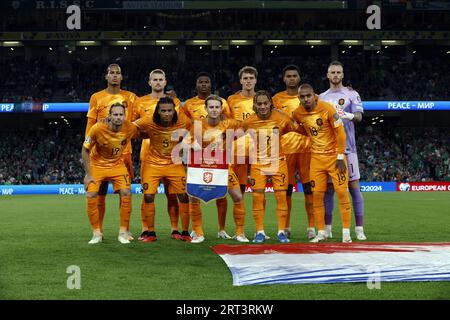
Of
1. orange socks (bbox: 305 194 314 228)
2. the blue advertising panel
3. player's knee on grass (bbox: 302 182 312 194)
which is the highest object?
the blue advertising panel

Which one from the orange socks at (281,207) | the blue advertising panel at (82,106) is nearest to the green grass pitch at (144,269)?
the orange socks at (281,207)

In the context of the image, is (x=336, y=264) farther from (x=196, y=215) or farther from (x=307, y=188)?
(x=307, y=188)

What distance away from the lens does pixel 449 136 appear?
130 feet

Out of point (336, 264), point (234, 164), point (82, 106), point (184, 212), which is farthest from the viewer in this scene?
point (82, 106)

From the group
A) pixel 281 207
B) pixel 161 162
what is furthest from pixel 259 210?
pixel 161 162

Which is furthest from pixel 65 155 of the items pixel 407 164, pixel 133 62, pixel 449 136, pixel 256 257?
pixel 256 257

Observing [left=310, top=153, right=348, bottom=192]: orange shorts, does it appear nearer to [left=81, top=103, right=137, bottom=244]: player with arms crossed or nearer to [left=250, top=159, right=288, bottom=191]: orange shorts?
[left=250, top=159, right=288, bottom=191]: orange shorts

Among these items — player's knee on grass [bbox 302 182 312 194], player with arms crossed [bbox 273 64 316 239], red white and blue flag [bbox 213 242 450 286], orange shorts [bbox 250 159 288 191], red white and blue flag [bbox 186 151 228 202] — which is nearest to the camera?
red white and blue flag [bbox 213 242 450 286]

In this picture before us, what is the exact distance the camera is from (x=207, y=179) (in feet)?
27.5

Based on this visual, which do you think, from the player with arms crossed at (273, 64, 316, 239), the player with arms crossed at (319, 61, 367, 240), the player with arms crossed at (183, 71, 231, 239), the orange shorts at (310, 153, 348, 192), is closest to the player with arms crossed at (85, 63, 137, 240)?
the player with arms crossed at (183, 71, 231, 239)

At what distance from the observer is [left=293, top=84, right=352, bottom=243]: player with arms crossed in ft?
28.1

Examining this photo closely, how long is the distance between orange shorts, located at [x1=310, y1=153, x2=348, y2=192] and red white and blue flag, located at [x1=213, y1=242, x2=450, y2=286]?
1.55 m

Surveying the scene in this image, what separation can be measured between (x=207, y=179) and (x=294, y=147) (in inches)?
58.7
